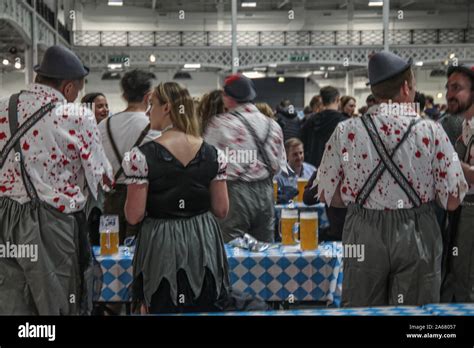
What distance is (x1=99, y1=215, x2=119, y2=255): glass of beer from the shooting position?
3291mm

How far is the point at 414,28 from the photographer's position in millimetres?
27969

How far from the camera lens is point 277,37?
1064 inches

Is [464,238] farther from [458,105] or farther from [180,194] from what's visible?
[180,194]

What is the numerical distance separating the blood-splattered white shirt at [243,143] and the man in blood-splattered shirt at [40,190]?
1.32 meters

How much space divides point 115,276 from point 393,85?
1.59m

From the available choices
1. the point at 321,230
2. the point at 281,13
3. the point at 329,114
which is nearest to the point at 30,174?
the point at 321,230

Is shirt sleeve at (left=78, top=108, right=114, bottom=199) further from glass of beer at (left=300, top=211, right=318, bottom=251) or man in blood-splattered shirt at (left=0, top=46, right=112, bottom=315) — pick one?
glass of beer at (left=300, top=211, right=318, bottom=251)

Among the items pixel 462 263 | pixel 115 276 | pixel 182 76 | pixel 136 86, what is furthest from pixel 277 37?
pixel 462 263

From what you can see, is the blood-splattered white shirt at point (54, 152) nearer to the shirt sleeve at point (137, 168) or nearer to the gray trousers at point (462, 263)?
Answer: the shirt sleeve at point (137, 168)

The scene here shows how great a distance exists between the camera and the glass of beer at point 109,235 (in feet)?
10.8

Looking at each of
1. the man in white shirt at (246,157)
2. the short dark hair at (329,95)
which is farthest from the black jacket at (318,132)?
the man in white shirt at (246,157)

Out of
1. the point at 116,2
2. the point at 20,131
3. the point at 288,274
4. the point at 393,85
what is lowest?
the point at 288,274

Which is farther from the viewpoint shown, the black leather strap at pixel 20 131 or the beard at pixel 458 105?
the beard at pixel 458 105
